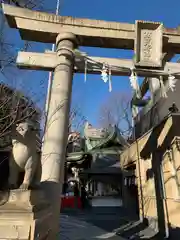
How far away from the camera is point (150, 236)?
854 centimetres

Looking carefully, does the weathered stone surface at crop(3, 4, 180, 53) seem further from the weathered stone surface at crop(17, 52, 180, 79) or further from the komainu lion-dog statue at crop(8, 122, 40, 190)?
the komainu lion-dog statue at crop(8, 122, 40, 190)

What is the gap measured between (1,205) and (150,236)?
7.31 meters

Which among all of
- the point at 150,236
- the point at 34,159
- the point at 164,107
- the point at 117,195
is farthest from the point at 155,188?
the point at 117,195

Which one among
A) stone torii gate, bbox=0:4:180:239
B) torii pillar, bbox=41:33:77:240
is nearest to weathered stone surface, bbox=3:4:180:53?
stone torii gate, bbox=0:4:180:239

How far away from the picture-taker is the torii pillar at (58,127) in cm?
452

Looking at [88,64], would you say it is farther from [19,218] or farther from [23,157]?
[19,218]

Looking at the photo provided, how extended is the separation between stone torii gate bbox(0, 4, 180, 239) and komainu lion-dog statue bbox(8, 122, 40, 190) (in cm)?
127

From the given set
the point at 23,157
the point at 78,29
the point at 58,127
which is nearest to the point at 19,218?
the point at 23,157

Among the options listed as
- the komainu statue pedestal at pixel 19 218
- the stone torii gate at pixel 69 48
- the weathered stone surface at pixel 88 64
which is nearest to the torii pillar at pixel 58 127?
the stone torii gate at pixel 69 48

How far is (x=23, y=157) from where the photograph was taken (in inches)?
130

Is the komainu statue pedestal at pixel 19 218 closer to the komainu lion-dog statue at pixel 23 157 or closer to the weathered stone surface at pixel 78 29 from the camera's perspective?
the komainu lion-dog statue at pixel 23 157

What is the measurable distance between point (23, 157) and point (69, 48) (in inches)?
134

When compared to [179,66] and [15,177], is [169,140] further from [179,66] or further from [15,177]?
[15,177]

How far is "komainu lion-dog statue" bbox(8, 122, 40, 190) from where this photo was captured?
330 cm
